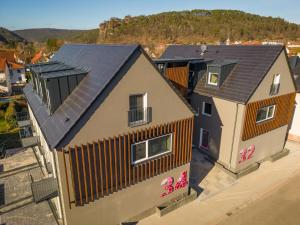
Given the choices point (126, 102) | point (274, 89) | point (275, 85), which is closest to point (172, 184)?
point (126, 102)

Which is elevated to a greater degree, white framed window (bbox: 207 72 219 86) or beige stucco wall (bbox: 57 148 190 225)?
white framed window (bbox: 207 72 219 86)

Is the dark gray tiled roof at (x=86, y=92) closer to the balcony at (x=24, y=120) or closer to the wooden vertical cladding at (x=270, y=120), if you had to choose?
the balcony at (x=24, y=120)

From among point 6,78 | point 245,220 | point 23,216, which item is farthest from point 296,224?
point 6,78

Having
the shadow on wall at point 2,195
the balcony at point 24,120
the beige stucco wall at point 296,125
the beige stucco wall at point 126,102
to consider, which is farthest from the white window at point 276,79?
the shadow on wall at point 2,195

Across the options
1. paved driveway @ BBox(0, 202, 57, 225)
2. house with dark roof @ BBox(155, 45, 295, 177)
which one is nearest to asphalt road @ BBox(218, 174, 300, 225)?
house with dark roof @ BBox(155, 45, 295, 177)

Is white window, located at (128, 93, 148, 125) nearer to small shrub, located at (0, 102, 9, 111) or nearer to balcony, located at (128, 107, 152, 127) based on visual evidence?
balcony, located at (128, 107, 152, 127)

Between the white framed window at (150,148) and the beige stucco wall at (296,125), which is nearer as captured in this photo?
the white framed window at (150,148)

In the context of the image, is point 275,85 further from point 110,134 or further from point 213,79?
point 110,134
